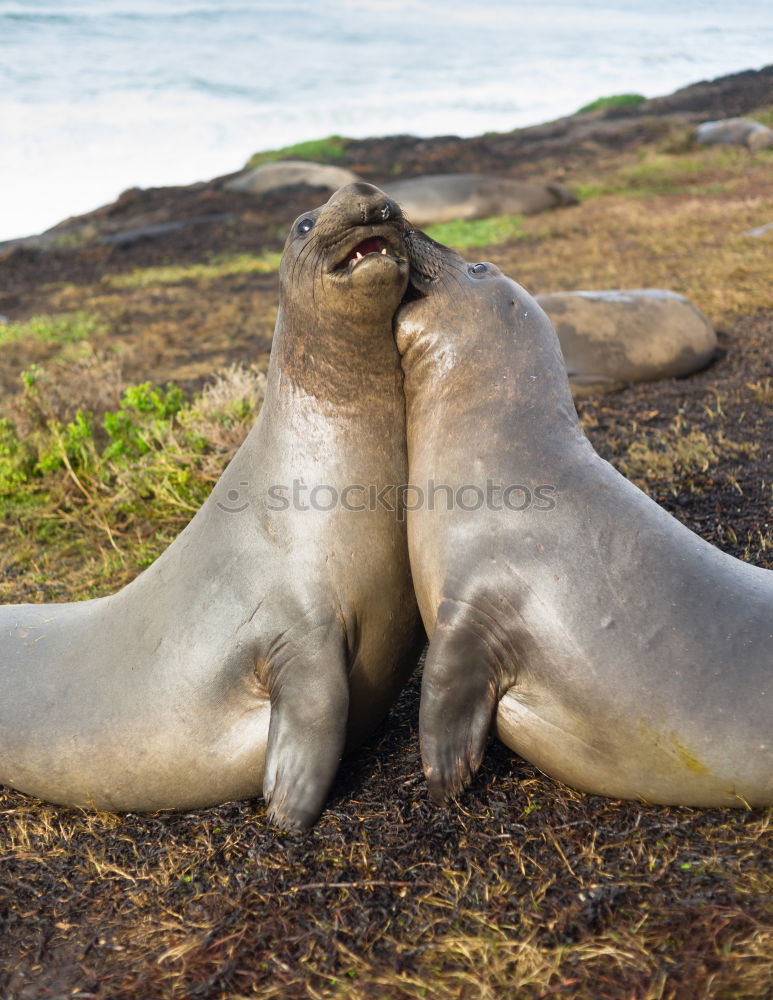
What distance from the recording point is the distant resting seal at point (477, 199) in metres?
17.8

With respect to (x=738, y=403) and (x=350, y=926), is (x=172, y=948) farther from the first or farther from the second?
(x=738, y=403)

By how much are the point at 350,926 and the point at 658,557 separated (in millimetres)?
1440

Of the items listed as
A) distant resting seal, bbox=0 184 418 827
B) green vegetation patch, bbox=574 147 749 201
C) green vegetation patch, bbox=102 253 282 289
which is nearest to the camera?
distant resting seal, bbox=0 184 418 827

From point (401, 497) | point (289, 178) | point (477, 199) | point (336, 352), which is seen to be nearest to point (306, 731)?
point (401, 497)

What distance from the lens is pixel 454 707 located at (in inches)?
117

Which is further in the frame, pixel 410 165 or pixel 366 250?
pixel 410 165

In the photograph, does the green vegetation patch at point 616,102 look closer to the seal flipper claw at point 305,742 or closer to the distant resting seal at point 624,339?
the distant resting seal at point 624,339

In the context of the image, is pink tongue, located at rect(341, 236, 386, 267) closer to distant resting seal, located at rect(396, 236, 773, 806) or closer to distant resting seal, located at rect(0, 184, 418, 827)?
distant resting seal, located at rect(0, 184, 418, 827)

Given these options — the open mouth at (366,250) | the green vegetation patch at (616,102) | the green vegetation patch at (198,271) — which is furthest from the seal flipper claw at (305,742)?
the green vegetation patch at (616,102)

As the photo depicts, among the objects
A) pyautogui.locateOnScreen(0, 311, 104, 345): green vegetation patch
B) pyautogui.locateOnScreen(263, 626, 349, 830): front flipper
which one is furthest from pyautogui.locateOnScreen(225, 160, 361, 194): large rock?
pyautogui.locateOnScreen(263, 626, 349, 830): front flipper

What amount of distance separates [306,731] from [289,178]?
21.7 m

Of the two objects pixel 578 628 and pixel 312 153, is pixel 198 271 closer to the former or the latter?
pixel 312 153

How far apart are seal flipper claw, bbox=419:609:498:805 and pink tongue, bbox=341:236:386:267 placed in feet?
4.11

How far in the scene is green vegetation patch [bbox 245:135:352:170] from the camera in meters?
27.3
